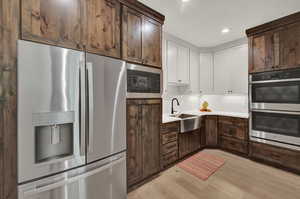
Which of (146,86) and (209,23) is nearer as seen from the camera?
(146,86)

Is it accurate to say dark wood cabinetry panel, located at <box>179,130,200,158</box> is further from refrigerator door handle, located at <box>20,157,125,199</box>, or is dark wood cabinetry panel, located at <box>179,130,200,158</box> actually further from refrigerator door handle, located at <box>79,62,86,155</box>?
refrigerator door handle, located at <box>79,62,86,155</box>

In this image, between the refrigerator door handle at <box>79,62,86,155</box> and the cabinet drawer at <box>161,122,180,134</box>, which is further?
the cabinet drawer at <box>161,122,180,134</box>

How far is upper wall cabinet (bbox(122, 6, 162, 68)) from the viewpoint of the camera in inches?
70.6

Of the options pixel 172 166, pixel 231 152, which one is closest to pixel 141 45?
Answer: pixel 172 166

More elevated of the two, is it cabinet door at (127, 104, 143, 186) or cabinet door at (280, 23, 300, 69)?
cabinet door at (280, 23, 300, 69)

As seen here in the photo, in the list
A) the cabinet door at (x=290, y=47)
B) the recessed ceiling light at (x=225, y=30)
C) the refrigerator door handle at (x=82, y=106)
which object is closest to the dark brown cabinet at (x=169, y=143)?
the refrigerator door handle at (x=82, y=106)

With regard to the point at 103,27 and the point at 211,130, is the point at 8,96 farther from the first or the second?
the point at 211,130

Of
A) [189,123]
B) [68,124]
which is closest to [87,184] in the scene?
[68,124]

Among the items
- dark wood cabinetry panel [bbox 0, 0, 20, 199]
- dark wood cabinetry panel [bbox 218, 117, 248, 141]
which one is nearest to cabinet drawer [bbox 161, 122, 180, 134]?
dark wood cabinetry panel [bbox 218, 117, 248, 141]

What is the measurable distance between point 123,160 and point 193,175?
138 cm

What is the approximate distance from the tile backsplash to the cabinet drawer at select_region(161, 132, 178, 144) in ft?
2.90

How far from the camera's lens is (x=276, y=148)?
2.47 meters

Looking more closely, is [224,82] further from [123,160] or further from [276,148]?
[123,160]


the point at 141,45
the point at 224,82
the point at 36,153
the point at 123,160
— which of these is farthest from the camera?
the point at 224,82
